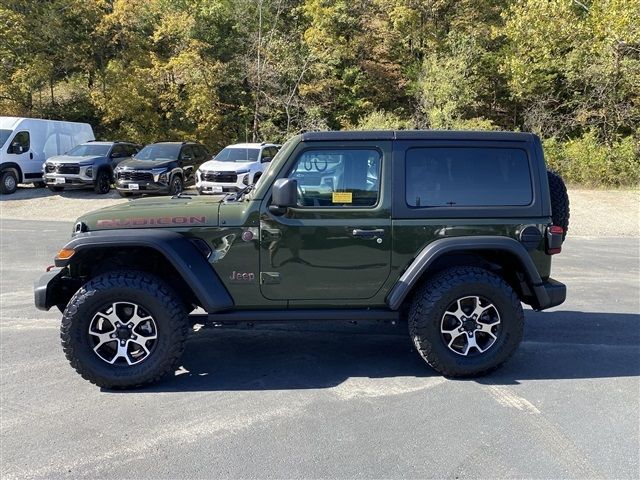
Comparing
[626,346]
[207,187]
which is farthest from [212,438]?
[207,187]

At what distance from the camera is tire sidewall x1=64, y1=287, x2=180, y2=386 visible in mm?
4004

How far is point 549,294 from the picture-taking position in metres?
4.36

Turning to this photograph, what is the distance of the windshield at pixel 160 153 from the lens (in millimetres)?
17094

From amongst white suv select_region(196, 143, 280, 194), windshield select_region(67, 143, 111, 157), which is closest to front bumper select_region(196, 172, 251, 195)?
white suv select_region(196, 143, 280, 194)

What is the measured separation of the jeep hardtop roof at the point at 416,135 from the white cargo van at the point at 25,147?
17.0 m

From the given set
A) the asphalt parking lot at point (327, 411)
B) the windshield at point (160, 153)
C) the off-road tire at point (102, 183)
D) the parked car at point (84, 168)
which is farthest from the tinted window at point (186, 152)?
the asphalt parking lot at point (327, 411)

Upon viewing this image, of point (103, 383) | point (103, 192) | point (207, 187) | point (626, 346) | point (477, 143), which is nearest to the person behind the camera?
point (103, 383)

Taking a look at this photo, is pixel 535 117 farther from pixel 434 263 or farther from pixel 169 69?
pixel 434 263

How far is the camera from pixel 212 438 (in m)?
3.40

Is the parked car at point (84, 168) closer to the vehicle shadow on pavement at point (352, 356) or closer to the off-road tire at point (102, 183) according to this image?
the off-road tire at point (102, 183)

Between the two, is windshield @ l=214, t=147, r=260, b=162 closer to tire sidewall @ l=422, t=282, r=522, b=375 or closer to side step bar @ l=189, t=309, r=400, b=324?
side step bar @ l=189, t=309, r=400, b=324

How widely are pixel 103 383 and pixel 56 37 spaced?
25.2 m

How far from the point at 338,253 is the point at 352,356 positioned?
1150 millimetres

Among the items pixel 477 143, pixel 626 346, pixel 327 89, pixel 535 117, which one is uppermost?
pixel 327 89
